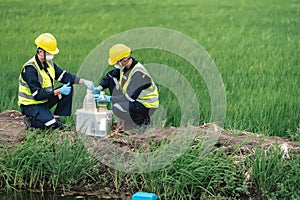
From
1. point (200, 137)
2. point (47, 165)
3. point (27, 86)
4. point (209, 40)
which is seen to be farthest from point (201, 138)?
point (209, 40)

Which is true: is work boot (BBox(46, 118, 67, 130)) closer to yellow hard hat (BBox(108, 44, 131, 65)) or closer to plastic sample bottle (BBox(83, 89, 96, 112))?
plastic sample bottle (BBox(83, 89, 96, 112))

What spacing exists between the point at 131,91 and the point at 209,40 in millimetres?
4781

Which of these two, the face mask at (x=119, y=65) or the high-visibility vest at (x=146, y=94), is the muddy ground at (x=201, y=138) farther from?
the face mask at (x=119, y=65)

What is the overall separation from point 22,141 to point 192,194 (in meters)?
1.56

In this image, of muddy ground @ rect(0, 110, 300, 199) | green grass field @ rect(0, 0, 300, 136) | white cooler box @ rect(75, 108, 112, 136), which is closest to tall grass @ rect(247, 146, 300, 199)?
muddy ground @ rect(0, 110, 300, 199)

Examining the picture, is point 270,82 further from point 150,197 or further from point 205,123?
point 150,197

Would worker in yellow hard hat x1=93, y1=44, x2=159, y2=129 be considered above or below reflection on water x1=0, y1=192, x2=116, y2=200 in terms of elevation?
above

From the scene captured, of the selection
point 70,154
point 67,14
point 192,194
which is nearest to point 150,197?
point 192,194

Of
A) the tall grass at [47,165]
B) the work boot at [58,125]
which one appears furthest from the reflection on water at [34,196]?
the work boot at [58,125]

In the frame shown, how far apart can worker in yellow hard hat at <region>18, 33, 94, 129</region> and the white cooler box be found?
208 millimetres

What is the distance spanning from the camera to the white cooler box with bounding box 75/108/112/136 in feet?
21.3

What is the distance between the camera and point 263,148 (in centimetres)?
580

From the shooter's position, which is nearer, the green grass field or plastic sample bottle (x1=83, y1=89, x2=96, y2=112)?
plastic sample bottle (x1=83, y1=89, x2=96, y2=112)

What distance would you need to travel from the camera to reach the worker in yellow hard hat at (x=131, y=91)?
6.46 metres
